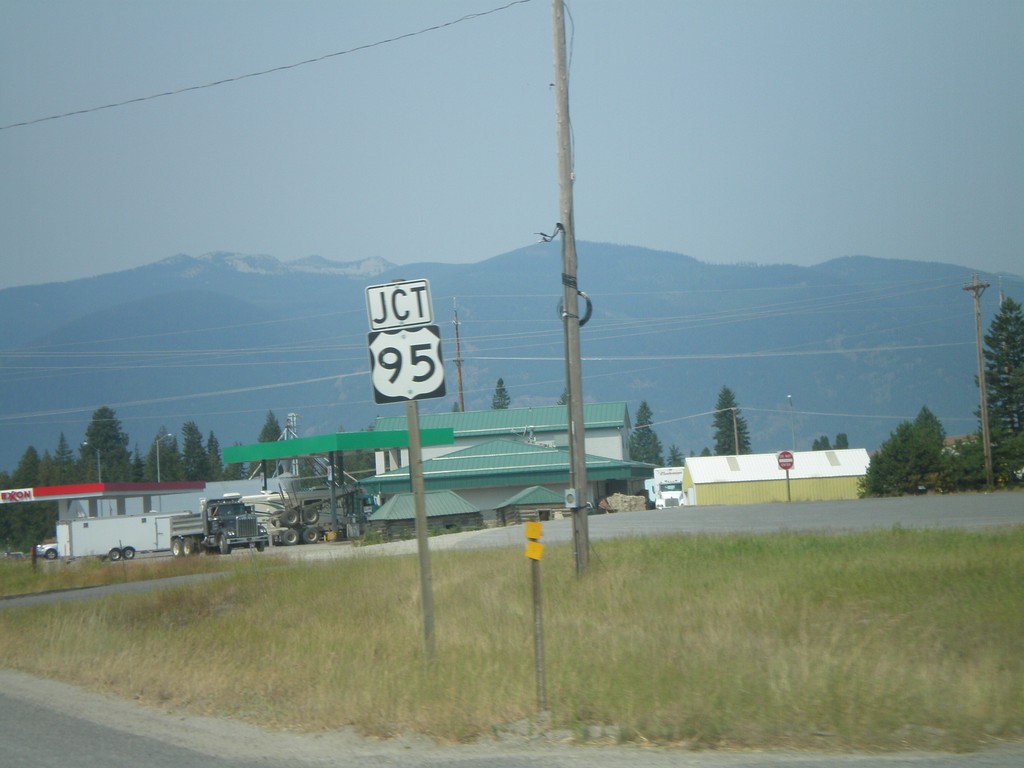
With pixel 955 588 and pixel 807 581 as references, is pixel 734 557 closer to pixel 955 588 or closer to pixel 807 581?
pixel 807 581

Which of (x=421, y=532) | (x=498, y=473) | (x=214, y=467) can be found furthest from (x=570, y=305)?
(x=214, y=467)

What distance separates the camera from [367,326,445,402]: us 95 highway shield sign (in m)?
10.5

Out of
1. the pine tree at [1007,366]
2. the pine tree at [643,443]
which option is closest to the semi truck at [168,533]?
the pine tree at [1007,366]

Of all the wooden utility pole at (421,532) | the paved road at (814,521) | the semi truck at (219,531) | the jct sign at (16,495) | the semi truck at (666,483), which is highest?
the wooden utility pole at (421,532)

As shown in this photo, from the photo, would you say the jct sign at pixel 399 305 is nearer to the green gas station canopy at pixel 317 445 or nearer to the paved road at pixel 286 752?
the paved road at pixel 286 752

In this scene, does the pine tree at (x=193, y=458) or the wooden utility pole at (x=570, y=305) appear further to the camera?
the pine tree at (x=193, y=458)

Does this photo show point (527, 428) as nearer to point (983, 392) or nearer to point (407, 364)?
point (983, 392)

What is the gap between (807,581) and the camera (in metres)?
13.7

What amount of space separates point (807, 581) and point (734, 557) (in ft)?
13.7

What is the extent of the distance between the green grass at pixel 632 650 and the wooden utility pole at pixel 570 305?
839 millimetres

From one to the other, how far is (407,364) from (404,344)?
0.66ft

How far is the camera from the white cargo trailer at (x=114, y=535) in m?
60.1

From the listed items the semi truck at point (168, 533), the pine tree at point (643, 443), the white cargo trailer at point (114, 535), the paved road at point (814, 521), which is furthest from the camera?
the pine tree at point (643, 443)

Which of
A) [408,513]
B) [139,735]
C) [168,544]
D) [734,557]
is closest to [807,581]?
[734,557]
